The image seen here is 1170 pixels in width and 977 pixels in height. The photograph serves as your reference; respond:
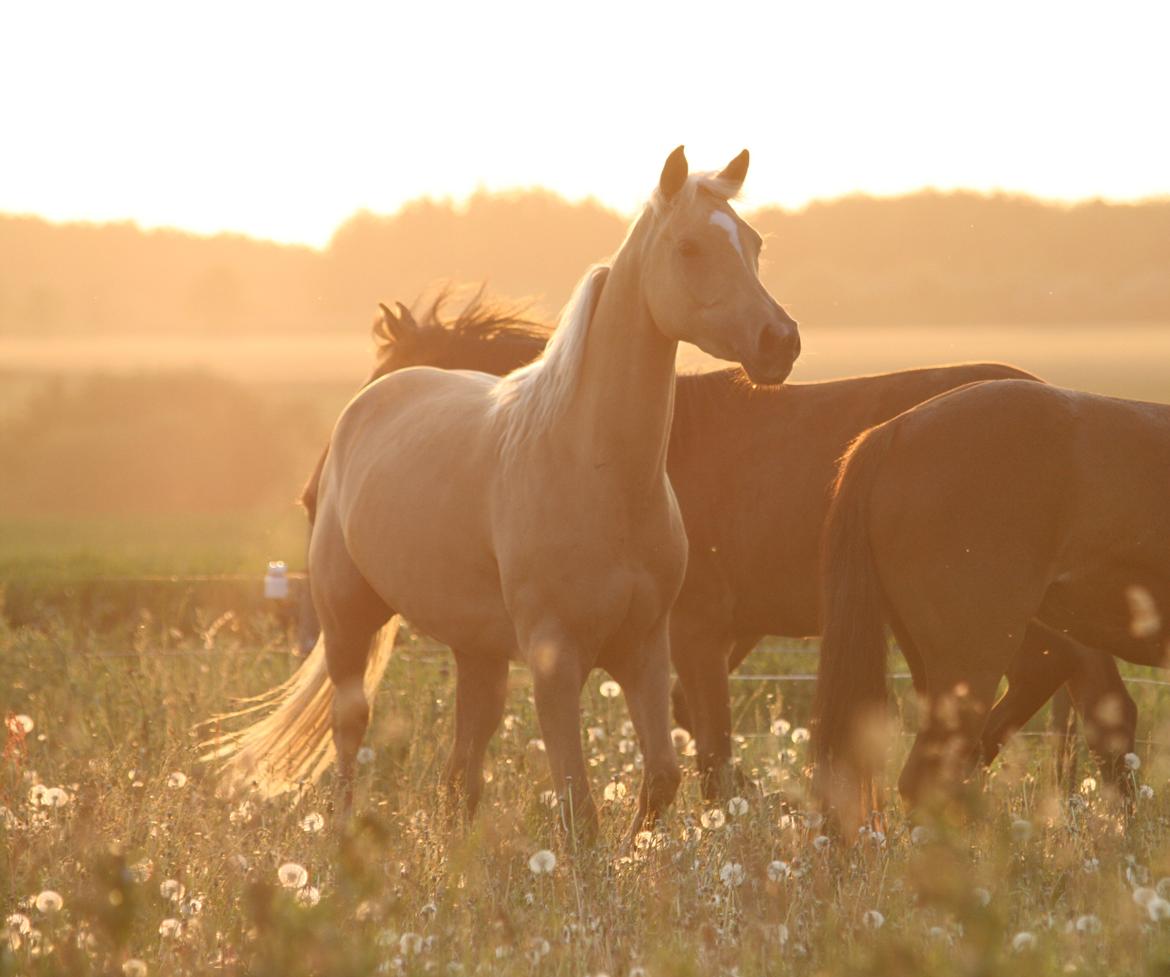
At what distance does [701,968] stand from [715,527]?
10.9ft

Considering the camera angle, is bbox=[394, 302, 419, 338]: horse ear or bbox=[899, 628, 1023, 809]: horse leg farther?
bbox=[394, 302, 419, 338]: horse ear

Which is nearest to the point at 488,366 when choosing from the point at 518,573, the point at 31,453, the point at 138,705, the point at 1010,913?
the point at 138,705

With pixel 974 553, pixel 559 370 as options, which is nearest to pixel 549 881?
pixel 559 370

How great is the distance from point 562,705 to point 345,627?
1850mm

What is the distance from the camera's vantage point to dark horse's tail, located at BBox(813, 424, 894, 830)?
16.8 ft

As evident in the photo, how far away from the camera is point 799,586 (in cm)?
662

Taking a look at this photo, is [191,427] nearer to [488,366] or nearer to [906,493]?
[488,366]

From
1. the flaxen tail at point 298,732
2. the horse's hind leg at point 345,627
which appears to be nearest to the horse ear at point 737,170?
the horse's hind leg at point 345,627

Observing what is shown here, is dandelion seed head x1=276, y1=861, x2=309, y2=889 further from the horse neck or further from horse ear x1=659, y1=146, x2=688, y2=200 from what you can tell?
horse ear x1=659, y1=146, x2=688, y2=200

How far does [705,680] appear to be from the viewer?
21.9ft

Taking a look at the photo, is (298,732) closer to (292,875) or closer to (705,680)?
(705,680)

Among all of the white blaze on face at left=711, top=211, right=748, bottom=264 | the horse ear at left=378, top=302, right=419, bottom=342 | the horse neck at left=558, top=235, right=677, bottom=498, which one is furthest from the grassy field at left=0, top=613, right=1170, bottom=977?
the horse ear at left=378, top=302, right=419, bottom=342

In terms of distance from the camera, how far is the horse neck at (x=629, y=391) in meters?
4.94

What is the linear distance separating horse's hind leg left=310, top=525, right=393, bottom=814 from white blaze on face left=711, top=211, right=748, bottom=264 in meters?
2.46
